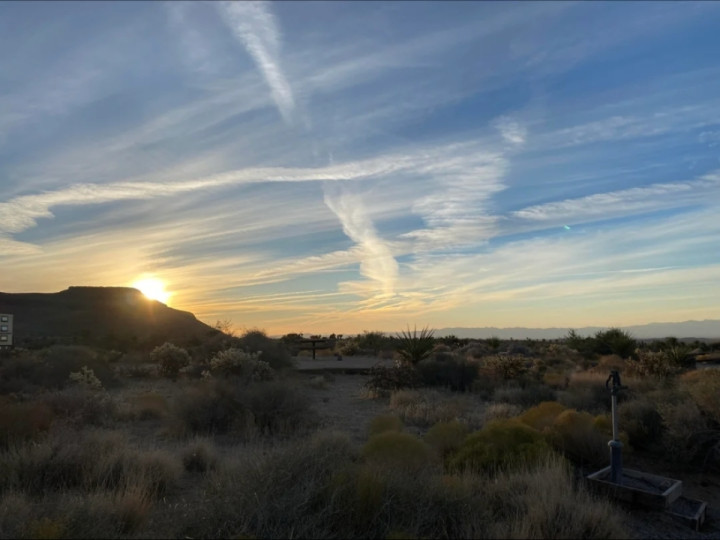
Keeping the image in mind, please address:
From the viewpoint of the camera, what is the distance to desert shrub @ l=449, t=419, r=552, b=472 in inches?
277

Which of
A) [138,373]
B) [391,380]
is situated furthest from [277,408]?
[138,373]

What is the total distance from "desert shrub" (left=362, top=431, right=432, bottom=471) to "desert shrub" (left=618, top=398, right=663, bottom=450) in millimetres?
4397

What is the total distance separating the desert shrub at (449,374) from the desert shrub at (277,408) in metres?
7.38

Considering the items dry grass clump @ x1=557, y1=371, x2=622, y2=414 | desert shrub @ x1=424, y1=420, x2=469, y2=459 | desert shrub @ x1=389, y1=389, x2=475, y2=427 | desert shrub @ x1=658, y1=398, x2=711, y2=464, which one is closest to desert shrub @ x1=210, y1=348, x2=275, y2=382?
desert shrub @ x1=389, y1=389, x2=475, y2=427

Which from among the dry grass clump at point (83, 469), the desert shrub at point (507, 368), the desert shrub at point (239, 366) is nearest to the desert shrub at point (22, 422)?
the dry grass clump at point (83, 469)

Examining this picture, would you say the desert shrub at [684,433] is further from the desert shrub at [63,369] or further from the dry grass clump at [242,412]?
the desert shrub at [63,369]

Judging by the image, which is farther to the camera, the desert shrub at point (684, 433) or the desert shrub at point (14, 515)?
the desert shrub at point (684, 433)

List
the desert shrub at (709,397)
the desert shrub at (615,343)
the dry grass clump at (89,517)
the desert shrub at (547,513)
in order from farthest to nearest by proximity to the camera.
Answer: the desert shrub at (615,343), the desert shrub at (709,397), the desert shrub at (547,513), the dry grass clump at (89,517)

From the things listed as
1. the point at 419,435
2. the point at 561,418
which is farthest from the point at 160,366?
Result: the point at 561,418

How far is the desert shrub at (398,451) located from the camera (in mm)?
6777

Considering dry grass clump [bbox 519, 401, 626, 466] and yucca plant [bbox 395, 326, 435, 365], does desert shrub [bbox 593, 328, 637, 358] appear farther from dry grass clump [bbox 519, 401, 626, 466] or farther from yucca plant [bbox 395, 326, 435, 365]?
dry grass clump [bbox 519, 401, 626, 466]

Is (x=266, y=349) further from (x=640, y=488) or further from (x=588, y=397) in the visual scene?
(x=640, y=488)

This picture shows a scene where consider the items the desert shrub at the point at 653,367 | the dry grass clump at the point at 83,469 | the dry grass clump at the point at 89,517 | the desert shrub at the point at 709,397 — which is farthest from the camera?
the desert shrub at the point at 653,367

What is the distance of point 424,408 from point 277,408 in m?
3.39
